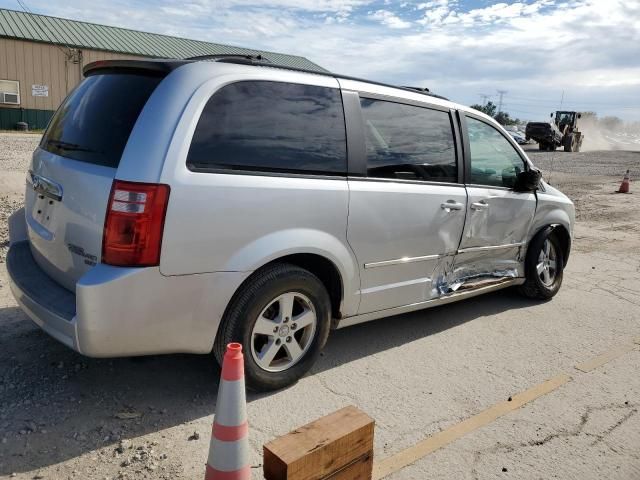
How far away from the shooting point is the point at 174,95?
113 inches

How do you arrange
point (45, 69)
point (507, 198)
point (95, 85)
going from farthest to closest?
point (45, 69)
point (507, 198)
point (95, 85)

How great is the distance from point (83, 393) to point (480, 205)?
126 inches

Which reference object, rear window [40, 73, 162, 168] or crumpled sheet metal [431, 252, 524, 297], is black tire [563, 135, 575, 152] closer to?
crumpled sheet metal [431, 252, 524, 297]

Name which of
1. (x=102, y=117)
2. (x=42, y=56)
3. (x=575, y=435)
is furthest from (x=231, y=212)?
(x=42, y=56)

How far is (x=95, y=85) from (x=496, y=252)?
11.4 feet

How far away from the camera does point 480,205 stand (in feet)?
14.7

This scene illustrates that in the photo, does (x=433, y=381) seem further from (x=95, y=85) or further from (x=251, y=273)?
(x=95, y=85)

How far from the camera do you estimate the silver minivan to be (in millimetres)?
2744

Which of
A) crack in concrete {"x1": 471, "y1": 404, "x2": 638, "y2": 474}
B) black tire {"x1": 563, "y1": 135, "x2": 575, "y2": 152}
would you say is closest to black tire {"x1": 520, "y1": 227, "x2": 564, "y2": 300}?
crack in concrete {"x1": 471, "y1": 404, "x2": 638, "y2": 474}

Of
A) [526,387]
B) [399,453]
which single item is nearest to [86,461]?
[399,453]

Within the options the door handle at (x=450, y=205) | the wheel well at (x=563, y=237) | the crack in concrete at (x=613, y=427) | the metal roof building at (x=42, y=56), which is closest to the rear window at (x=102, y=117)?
the door handle at (x=450, y=205)

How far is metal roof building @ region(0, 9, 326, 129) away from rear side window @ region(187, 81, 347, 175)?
26.5 metres

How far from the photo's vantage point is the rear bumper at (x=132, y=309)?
2678mm

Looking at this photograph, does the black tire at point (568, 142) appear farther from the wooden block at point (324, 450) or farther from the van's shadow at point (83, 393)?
the wooden block at point (324, 450)
